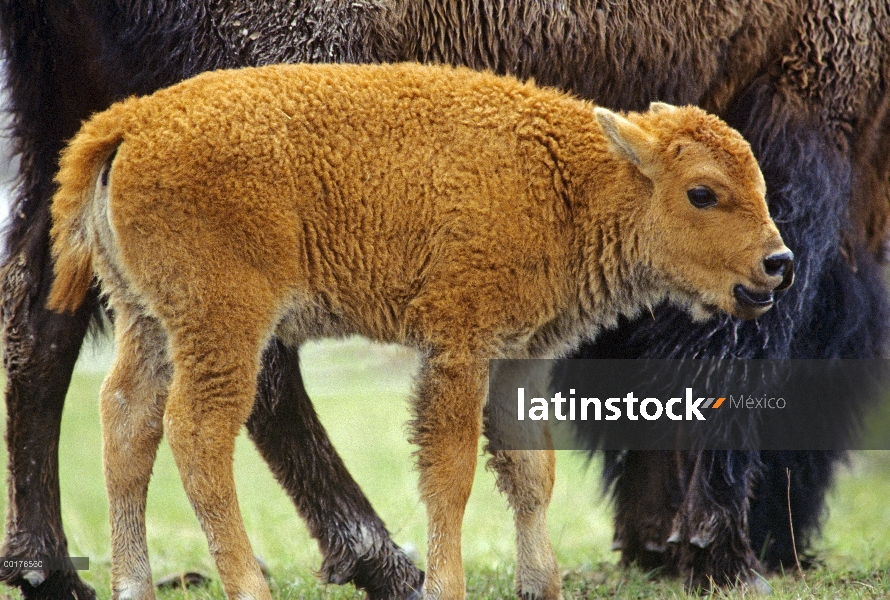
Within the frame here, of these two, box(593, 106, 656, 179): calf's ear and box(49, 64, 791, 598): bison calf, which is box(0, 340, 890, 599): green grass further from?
box(593, 106, 656, 179): calf's ear

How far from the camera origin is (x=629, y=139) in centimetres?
440

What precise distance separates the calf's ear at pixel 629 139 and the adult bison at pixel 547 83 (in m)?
1.04

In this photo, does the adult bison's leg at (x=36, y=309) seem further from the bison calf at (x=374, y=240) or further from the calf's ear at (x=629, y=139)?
the calf's ear at (x=629, y=139)

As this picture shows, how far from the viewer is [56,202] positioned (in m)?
4.32

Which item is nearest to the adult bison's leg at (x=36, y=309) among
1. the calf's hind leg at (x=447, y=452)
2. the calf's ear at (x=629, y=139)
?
the calf's hind leg at (x=447, y=452)

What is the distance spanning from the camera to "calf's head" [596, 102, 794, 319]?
4.38m

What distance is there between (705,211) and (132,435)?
92.6 inches

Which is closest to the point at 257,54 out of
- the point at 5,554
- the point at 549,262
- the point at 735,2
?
Result: the point at 549,262

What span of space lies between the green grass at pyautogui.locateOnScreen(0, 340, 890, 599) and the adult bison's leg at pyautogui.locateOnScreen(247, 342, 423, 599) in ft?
0.82

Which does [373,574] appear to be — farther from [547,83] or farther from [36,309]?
[547,83]

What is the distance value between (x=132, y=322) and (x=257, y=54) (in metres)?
1.33

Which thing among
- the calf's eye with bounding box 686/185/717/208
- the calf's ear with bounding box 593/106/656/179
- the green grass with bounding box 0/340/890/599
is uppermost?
the calf's ear with bounding box 593/106/656/179

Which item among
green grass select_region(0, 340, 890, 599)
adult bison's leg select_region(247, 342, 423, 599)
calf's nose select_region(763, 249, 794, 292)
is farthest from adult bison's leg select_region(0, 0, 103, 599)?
calf's nose select_region(763, 249, 794, 292)

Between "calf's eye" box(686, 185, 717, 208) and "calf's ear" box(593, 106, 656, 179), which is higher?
"calf's ear" box(593, 106, 656, 179)
